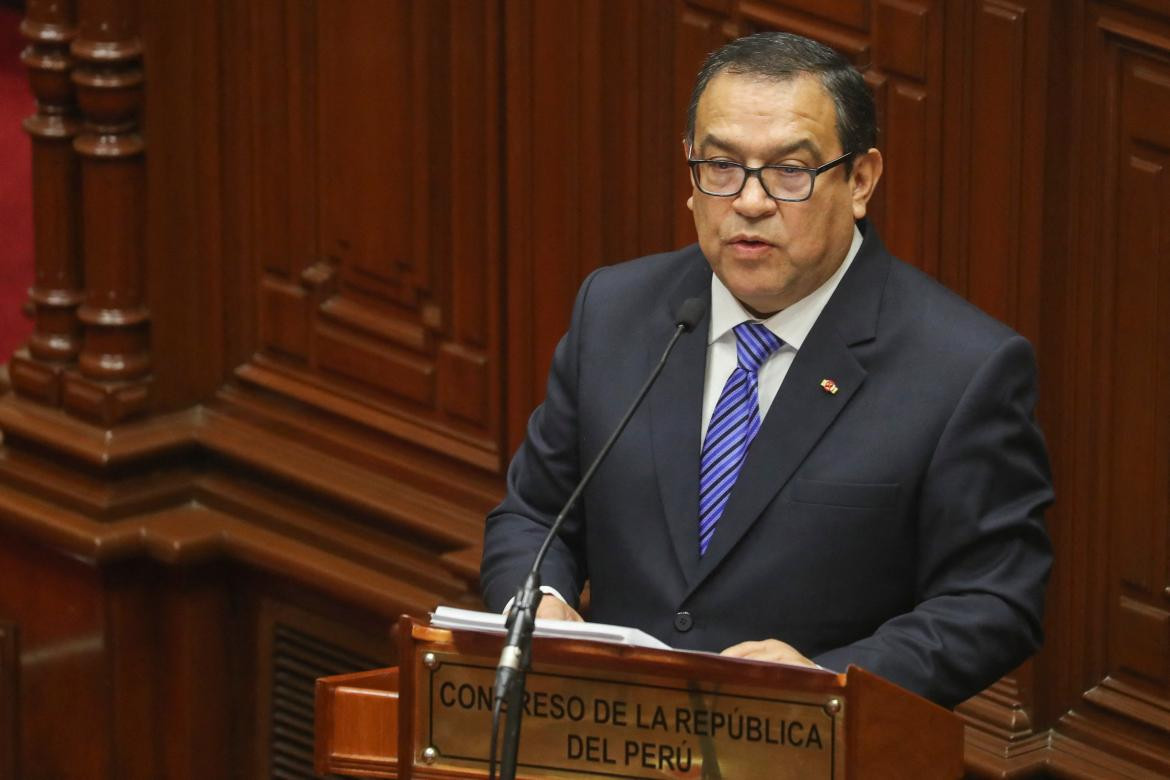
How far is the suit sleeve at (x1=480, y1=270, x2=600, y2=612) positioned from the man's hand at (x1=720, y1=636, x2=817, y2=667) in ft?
1.22

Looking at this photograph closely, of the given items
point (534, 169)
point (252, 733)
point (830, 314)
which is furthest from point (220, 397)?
point (830, 314)

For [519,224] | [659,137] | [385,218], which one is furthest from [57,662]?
[659,137]

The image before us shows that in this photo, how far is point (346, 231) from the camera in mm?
4008

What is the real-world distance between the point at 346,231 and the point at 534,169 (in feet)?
1.56

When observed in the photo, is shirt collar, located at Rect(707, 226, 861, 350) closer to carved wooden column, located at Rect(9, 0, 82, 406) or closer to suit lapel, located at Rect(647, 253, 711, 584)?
suit lapel, located at Rect(647, 253, 711, 584)

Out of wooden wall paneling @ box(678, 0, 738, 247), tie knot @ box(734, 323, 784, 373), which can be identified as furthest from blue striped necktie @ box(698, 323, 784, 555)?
wooden wall paneling @ box(678, 0, 738, 247)

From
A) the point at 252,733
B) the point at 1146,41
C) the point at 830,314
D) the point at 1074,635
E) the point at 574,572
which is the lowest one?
the point at 252,733

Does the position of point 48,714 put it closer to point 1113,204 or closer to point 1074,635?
point 1074,635

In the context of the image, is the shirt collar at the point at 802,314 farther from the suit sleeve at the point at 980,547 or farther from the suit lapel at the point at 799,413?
the suit sleeve at the point at 980,547

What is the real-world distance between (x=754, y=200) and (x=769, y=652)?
0.47 m

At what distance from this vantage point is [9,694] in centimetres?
420

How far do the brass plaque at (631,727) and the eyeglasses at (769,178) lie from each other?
52 centimetres

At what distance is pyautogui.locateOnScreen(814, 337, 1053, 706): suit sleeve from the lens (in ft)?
7.68

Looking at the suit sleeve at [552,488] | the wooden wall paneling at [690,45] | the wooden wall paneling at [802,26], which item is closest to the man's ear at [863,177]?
the suit sleeve at [552,488]
